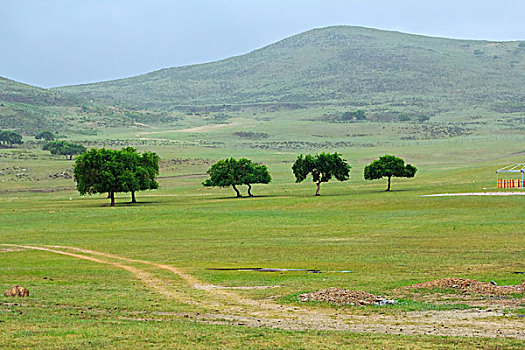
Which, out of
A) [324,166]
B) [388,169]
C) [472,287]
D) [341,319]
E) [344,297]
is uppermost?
[324,166]

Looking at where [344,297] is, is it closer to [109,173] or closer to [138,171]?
[109,173]

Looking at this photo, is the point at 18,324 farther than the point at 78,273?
No

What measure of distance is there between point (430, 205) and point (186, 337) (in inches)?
1866

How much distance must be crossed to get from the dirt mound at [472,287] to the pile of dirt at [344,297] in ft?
8.73

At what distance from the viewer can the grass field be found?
17.1 m

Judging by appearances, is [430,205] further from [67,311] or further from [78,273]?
[67,311]

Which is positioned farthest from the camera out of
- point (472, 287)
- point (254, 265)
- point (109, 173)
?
point (109, 173)

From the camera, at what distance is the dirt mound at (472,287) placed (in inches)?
892

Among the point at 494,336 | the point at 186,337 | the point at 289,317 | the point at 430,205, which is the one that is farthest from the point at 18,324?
the point at 430,205

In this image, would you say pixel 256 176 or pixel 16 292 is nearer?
pixel 16 292

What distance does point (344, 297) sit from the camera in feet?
71.3

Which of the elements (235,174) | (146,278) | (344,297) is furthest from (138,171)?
(344,297)

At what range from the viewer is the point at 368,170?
8119 centimetres

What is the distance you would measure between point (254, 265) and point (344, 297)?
1136 cm
